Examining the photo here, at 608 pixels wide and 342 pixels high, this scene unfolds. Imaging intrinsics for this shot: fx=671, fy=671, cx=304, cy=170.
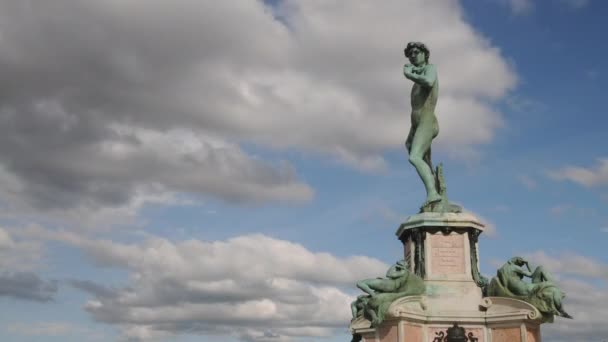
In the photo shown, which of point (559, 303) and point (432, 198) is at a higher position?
point (432, 198)

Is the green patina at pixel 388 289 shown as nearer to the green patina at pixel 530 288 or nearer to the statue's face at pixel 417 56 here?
the green patina at pixel 530 288

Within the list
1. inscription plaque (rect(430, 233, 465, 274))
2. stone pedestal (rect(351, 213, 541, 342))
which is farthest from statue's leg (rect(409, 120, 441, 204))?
inscription plaque (rect(430, 233, 465, 274))

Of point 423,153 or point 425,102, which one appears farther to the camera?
point 425,102

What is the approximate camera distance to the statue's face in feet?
68.8

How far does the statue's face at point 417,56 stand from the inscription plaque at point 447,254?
557 cm

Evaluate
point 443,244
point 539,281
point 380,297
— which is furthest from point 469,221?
point 380,297

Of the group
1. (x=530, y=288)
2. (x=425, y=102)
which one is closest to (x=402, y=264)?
(x=530, y=288)

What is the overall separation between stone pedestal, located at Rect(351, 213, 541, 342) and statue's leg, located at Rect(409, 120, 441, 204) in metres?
1.35

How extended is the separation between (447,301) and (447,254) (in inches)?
56.7

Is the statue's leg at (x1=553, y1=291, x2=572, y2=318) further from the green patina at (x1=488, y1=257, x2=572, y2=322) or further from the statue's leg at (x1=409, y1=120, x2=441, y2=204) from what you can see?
the statue's leg at (x1=409, y1=120, x2=441, y2=204)

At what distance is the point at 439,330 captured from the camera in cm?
1766

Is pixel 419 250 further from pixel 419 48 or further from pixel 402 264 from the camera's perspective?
pixel 419 48

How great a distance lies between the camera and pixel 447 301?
59.5 feet

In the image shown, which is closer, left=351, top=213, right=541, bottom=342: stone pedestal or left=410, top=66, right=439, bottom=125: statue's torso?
left=351, top=213, right=541, bottom=342: stone pedestal
